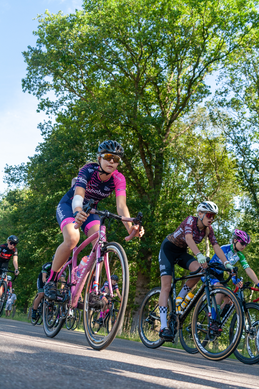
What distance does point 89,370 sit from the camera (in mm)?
2688

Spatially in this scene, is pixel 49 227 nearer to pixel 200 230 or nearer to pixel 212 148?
pixel 212 148

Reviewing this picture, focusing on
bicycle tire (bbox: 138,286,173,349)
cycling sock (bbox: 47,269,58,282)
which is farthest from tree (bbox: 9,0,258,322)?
cycling sock (bbox: 47,269,58,282)

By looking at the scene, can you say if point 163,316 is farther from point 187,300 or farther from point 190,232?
point 190,232

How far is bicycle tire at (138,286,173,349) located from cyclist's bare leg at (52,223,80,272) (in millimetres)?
2111

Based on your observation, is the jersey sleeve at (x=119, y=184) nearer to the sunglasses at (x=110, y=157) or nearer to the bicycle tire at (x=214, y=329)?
the sunglasses at (x=110, y=157)

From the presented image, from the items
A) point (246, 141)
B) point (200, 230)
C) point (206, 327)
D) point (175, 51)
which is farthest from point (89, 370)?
point (175, 51)

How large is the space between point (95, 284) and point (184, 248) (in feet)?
8.37

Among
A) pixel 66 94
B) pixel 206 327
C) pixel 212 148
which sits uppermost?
pixel 66 94

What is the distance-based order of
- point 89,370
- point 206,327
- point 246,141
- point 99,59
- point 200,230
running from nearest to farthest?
1. point 89,370
2. point 206,327
3. point 200,230
4. point 246,141
5. point 99,59

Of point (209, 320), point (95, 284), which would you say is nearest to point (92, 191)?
point (95, 284)

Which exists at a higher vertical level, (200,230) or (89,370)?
(200,230)

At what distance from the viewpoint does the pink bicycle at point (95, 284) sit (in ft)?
13.5

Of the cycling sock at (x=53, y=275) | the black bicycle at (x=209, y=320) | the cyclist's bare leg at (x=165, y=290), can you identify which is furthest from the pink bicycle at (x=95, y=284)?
the cyclist's bare leg at (x=165, y=290)

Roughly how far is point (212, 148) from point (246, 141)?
411cm
